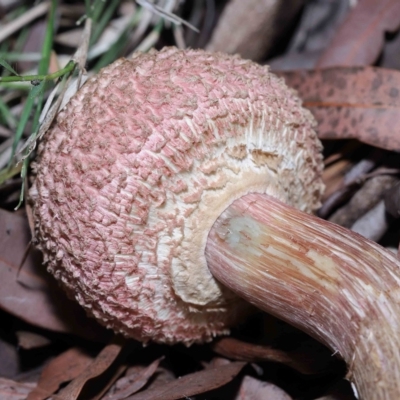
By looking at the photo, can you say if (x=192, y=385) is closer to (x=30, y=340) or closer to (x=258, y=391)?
(x=258, y=391)

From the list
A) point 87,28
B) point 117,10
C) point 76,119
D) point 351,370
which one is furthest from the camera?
point 117,10

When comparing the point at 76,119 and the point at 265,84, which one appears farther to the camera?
the point at 265,84

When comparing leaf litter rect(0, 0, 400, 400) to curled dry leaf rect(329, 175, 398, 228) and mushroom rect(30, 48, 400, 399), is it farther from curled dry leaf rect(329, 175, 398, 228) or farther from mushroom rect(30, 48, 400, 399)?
mushroom rect(30, 48, 400, 399)

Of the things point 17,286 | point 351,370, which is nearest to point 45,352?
point 17,286

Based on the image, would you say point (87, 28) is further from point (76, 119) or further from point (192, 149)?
point (192, 149)

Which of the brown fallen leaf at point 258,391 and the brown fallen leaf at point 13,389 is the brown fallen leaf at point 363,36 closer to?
the brown fallen leaf at point 258,391

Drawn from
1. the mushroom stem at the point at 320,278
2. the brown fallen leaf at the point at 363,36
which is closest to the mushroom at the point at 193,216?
the mushroom stem at the point at 320,278
